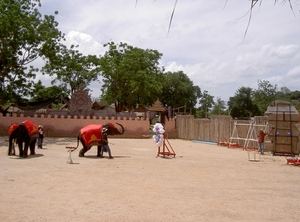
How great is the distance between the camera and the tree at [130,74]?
39125mm

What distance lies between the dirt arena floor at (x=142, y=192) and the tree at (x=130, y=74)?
26.2m

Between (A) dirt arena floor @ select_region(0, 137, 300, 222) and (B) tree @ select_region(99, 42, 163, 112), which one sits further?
(B) tree @ select_region(99, 42, 163, 112)

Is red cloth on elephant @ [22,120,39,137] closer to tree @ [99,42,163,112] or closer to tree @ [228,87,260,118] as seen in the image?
tree @ [99,42,163,112]

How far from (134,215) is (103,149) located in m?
8.71

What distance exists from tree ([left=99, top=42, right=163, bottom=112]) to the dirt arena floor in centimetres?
2621

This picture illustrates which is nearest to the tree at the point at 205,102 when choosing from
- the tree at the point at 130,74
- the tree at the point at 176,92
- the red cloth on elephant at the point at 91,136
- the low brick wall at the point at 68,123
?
the tree at the point at 176,92

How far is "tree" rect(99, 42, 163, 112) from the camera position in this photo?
39.1 m

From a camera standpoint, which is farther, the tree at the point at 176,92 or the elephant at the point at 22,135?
the tree at the point at 176,92

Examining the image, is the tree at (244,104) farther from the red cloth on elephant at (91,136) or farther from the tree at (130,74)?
the red cloth on elephant at (91,136)

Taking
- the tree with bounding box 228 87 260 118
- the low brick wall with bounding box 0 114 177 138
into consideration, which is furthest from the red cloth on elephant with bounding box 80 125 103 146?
the tree with bounding box 228 87 260 118

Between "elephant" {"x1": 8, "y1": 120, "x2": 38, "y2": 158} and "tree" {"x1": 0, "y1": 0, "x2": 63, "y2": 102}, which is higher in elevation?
"tree" {"x1": 0, "y1": 0, "x2": 63, "y2": 102}

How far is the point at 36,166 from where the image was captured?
39.6ft

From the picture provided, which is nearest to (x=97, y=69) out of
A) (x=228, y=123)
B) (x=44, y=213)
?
(x=228, y=123)

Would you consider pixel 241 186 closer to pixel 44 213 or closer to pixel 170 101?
pixel 44 213
